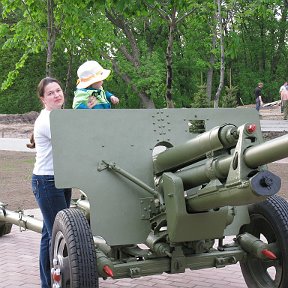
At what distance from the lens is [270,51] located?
47.6 m

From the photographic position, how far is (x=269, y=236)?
4523mm

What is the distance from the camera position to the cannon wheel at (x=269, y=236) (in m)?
4.32

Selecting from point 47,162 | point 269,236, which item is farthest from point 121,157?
point 269,236

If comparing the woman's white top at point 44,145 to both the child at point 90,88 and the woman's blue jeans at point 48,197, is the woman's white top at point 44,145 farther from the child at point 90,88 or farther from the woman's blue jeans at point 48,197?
the child at point 90,88

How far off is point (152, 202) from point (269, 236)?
2.83 feet

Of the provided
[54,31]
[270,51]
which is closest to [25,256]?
[54,31]

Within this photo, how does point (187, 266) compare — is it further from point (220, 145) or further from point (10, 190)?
point (10, 190)

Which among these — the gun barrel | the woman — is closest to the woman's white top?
the woman

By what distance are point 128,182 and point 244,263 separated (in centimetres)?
112

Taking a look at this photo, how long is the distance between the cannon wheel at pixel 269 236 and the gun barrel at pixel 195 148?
2.31ft

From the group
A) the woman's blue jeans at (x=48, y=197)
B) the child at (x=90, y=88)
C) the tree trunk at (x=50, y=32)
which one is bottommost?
the woman's blue jeans at (x=48, y=197)

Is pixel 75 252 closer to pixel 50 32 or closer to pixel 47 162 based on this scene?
pixel 47 162

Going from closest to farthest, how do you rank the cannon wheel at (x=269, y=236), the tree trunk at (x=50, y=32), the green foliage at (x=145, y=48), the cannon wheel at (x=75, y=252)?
the cannon wheel at (x=75, y=252), the cannon wheel at (x=269, y=236), the tree trunk at (x=50, y=32), the green foliage at (x=145, y=48)

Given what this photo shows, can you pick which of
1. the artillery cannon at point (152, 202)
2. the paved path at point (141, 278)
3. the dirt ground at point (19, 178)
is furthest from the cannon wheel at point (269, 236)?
the dirt ground at point (19, 178)
